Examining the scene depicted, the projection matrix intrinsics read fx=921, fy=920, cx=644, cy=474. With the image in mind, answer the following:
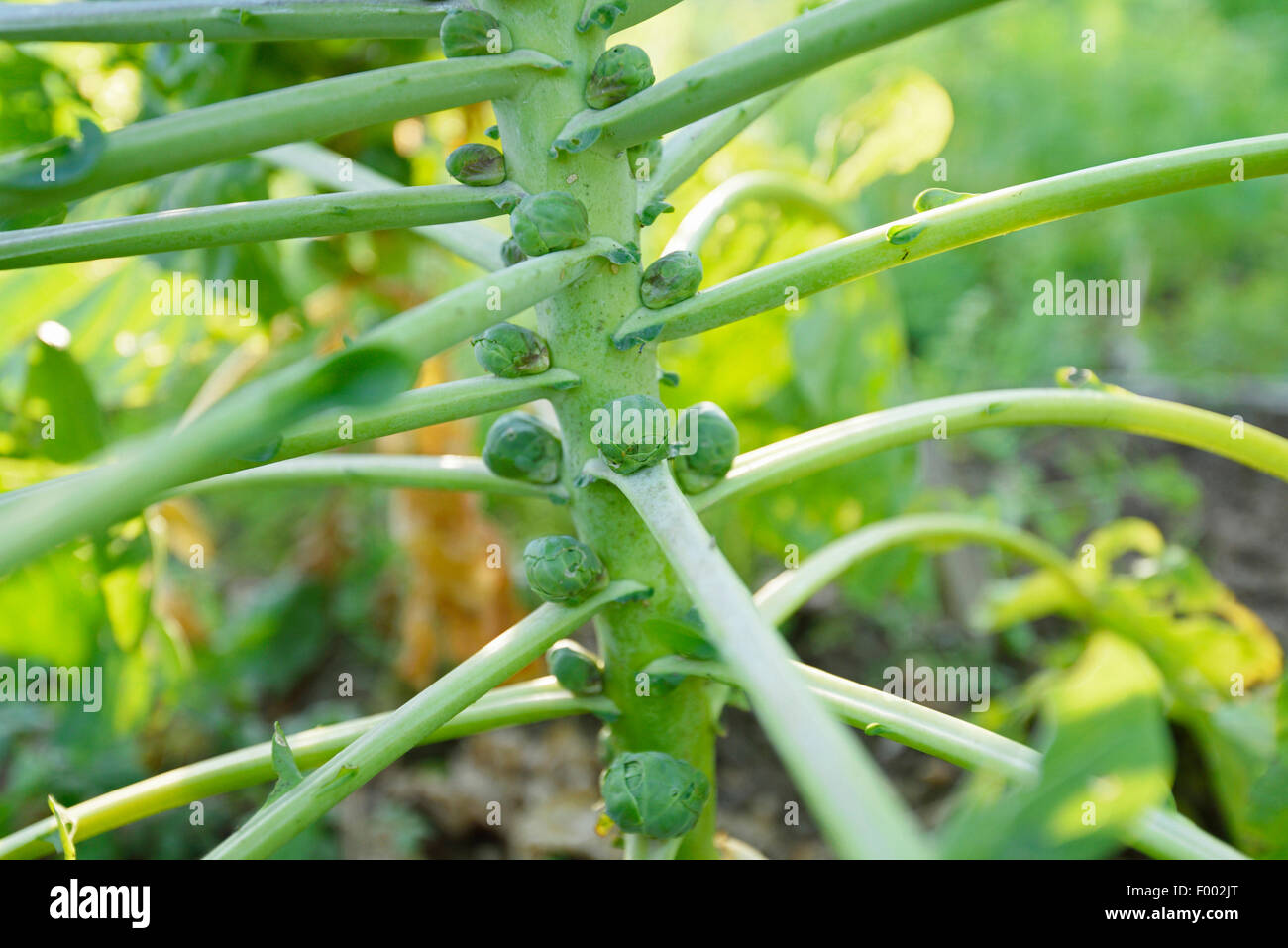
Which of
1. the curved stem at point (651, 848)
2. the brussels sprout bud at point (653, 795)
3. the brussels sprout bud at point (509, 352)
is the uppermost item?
the brussels sprout bud at point (509, 352)

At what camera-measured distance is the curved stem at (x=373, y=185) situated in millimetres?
954

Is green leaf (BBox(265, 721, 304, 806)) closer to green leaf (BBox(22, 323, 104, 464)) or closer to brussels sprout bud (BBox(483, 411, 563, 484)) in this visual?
brussels sprout bud (BBox(483, 411, 563, 484))

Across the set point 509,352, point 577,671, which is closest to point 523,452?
point 509,352

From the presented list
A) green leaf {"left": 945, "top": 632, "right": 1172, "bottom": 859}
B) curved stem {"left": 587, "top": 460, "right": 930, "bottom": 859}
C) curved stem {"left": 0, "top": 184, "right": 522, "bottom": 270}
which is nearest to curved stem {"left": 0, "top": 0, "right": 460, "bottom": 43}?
curved stem {"left": 0, "top": 184, "right": 522, "bottom": 270}

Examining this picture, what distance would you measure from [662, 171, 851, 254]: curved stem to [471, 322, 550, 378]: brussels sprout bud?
17 centimetres

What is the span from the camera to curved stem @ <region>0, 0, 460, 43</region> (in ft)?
2.23

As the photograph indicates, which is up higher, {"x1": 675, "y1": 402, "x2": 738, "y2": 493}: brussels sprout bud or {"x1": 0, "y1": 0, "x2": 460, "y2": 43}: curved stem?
{"x1": 0, "y1": 0, "x2": 460, "y2": 43}: curved stem

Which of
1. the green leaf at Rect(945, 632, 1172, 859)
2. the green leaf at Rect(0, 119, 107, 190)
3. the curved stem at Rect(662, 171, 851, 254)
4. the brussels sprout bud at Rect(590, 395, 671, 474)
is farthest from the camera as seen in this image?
the curved stem at Rect(662, 171, 851, 254)

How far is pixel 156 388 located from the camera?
178 centimetres

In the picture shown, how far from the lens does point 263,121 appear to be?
63 cm

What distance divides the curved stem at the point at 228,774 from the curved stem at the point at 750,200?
478 mm

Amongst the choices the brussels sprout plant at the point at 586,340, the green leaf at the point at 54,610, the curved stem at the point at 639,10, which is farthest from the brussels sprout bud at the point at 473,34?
the green leaf at the point at 54,610

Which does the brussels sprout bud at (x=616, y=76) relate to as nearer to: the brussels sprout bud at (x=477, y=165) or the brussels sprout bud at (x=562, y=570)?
the brussels sprout bud at (x=477, y=165)
